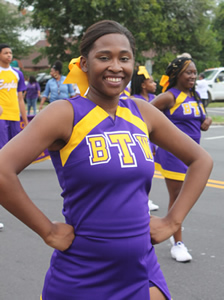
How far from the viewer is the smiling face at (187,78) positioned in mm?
4984

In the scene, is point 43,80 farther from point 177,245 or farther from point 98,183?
point 98,183

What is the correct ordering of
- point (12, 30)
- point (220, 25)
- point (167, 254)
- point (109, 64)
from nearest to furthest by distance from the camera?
point (109, 64)
point (167, 254)
point (12, 30)
point (220, 25)

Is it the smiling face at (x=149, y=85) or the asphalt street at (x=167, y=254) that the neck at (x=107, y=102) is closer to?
the asphalt street at (x=167, y=254)

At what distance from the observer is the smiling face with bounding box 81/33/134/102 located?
2113 mm

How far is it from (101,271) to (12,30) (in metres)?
37.2

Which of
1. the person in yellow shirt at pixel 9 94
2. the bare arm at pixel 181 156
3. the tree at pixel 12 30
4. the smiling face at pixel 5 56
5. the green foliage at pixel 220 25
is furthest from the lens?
the green foliage at pixel 220 25

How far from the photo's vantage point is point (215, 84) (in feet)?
91.7

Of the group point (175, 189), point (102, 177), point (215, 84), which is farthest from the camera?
point (215, 84)

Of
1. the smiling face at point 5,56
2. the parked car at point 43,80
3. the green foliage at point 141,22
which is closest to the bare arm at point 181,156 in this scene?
the smiling face at point 5,56

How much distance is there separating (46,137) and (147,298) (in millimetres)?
777

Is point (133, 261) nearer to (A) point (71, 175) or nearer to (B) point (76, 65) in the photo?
(A) point (71, 175)

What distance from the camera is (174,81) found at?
16.7 ft

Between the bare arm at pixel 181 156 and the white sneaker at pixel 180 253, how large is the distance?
2522mm

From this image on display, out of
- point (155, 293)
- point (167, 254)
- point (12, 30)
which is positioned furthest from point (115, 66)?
point (12, 30)
